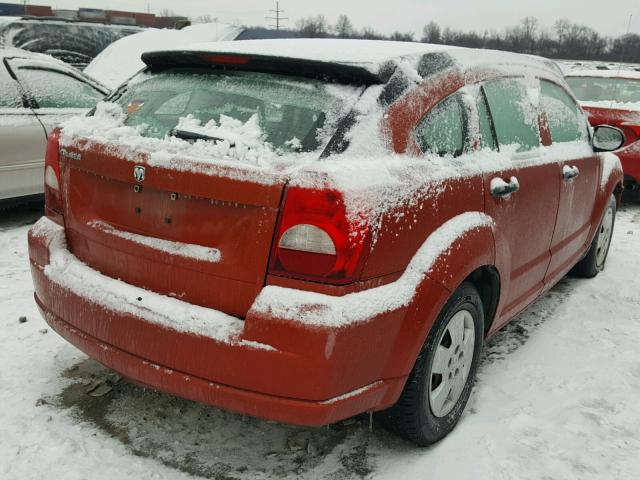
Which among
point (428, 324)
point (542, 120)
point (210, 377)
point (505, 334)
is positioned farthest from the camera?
point (505, 334)

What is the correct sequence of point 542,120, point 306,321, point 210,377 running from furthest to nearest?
point 542,120 < point 210,377 < point 306,321

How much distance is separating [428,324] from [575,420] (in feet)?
3.64

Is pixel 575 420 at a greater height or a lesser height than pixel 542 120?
lesser

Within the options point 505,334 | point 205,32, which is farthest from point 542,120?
point 205,32

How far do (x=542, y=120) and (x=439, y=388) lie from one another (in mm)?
1724

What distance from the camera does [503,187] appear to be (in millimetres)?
2818

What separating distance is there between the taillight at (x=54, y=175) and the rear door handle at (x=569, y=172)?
2640 millimetres

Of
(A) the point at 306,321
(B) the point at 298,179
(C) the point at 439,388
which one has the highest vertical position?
(B) the point at 298,179

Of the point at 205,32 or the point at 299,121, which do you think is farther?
the point at 205,32

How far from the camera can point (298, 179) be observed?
6.75 ft

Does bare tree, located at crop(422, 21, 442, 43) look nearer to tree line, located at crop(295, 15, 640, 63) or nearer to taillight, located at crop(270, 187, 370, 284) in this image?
tree line, located at crop(295, 15, 640, 63)

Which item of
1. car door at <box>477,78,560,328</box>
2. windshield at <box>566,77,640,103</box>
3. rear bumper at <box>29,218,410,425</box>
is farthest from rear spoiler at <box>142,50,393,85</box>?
windshield at <box>566,77,640,103</box>

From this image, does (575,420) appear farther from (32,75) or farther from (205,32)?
(205,32)

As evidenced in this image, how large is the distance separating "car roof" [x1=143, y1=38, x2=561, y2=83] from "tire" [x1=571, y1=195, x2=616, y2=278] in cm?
224
